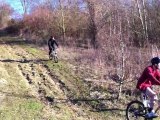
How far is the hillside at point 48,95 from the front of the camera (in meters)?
17.3

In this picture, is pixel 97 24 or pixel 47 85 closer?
pixel 47 85

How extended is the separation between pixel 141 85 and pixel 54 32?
3388cm

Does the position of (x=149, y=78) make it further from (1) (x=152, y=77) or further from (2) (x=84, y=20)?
(2) (x=84, y=20)

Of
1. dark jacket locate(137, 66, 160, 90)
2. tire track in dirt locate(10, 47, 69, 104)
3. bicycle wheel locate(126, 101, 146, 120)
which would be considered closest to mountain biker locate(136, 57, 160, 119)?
dark jacket locate(137, 66, 160, 90)

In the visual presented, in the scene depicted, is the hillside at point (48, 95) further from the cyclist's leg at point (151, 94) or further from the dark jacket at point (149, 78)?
the dark jacket at point (149, 78)

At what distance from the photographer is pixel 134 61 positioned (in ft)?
76.9

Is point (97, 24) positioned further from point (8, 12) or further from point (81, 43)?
point (8, 12)

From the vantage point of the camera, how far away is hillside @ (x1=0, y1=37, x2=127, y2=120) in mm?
17344

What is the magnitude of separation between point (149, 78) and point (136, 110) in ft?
4.64

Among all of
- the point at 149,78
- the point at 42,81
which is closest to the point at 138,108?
the point at 149,78

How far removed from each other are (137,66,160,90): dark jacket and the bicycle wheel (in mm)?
765

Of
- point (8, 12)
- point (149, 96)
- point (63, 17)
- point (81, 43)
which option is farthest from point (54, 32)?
point (149, 96)

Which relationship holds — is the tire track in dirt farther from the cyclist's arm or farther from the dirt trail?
the cyclist's arm

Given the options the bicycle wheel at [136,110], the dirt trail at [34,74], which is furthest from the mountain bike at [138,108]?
the dirt trail at [34,74]
